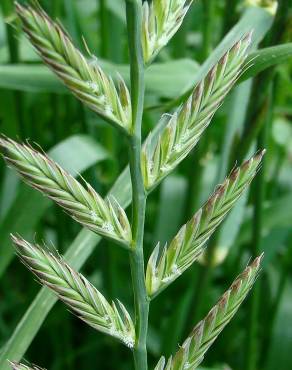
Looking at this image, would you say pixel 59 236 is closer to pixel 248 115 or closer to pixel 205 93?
pixel 248 115

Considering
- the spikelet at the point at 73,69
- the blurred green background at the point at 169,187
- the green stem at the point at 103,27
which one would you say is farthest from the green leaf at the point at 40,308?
the green stem at the point at 103,27

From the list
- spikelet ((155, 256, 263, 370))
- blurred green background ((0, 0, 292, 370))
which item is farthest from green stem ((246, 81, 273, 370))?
spikelet ((155, 256, 263, 370))

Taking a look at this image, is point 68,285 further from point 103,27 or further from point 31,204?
point 103,27

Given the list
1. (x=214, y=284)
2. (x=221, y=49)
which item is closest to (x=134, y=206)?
(x=221, y=49)

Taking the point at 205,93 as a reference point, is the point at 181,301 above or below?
below

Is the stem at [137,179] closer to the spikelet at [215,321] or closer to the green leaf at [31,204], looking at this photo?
the spikelet at [215,321]

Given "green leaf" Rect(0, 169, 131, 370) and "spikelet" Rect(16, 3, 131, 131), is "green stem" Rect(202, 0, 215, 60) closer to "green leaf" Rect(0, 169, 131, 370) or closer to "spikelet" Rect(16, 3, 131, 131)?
"green leaf" Rect(0, 169, 131, 370)
